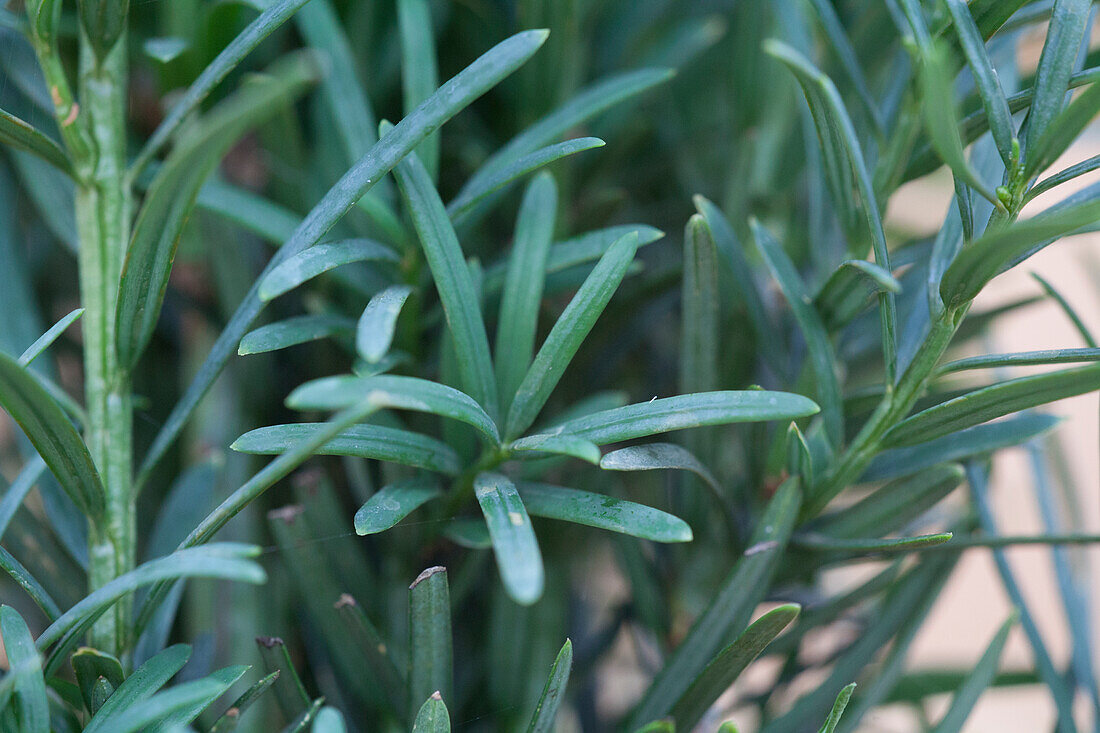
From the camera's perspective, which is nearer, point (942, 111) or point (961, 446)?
point (942, 111)

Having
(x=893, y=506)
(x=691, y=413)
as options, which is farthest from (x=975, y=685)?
(x=691, y=413)

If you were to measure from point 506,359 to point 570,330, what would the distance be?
0.04 meters

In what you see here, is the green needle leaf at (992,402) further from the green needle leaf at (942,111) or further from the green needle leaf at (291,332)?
the green needle leaf at (291,332)

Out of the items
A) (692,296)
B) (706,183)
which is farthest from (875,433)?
(706,183)

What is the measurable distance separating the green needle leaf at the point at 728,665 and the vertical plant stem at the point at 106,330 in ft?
0.56

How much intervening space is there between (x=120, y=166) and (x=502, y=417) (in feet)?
0.46

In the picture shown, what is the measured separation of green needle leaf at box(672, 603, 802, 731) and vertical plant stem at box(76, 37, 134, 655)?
0.17m

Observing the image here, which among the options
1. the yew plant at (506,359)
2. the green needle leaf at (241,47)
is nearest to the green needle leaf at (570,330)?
the yew plant at (506,359)

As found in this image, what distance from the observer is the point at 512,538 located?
6.9 inches

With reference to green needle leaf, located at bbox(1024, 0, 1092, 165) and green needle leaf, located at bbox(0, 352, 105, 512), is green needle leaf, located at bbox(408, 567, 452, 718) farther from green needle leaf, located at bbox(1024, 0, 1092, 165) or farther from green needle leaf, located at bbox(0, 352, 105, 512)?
green needle leaf, located at bbox(1024, 0, 1092, 165)

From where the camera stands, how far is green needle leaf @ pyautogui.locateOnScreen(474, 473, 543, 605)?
157mm

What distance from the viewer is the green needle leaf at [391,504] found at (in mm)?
201

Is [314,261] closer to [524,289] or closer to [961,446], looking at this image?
[524,289]

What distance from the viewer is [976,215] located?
238 mm
